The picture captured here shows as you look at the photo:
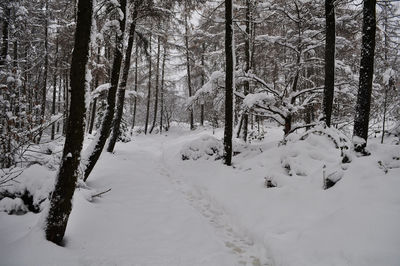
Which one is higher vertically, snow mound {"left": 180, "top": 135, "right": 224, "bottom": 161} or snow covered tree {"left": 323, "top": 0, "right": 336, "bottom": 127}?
snow covered tree {"left": 323, "top": 0, "right": 336, "bottom": 127}

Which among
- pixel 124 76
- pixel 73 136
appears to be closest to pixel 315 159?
pixel 73 136

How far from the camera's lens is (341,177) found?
508 cm

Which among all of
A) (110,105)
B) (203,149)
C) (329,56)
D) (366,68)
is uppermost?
(329,56)

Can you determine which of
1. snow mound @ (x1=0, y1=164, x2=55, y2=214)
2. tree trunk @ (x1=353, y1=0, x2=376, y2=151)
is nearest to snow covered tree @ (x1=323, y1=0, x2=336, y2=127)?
tree trunk @ (x1=353, y1=0, x2=376, y2=151)

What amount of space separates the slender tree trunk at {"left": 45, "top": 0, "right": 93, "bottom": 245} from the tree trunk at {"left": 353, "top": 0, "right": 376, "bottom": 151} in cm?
601

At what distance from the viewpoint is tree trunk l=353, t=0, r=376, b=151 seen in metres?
5.66

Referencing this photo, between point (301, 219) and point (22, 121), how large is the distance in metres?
6.44

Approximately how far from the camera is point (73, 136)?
3.91m

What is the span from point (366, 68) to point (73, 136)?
21.3 ft

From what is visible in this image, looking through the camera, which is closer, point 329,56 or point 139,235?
point 139,235

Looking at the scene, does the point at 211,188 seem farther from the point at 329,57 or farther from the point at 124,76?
the point at 124,76

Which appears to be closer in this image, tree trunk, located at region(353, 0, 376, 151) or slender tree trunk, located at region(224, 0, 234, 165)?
tree trunk, located at region(353, 0, 376, 151)

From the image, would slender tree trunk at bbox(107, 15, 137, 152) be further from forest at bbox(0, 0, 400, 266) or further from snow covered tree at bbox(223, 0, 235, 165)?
snow covered tree at bbox(223, 0, 235, 165)

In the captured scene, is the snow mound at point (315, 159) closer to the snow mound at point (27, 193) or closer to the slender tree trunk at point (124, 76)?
the snow mound at point (27, 193)
